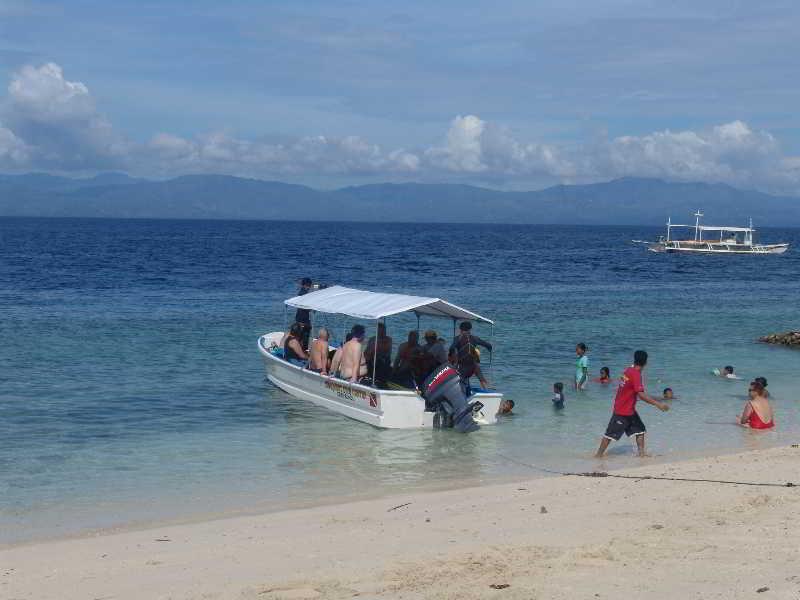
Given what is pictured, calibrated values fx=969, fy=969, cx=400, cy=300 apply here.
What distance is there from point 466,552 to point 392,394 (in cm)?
717

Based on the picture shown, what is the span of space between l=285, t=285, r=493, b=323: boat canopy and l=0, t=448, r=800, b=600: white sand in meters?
5.71

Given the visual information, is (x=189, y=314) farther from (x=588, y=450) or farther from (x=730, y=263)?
(x=730, y=263)

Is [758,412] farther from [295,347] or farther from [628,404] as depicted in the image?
[295,347]

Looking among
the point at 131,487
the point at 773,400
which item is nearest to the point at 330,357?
the point at 131,487

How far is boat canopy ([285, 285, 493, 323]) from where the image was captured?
1680cm

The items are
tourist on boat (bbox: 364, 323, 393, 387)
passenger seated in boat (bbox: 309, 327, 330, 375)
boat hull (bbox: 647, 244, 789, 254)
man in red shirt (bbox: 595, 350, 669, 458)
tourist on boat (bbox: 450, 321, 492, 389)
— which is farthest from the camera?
boat hull (bbox: 647, 244, 789, 254)

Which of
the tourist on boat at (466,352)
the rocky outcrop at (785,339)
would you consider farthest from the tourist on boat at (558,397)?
the rocky outcrop at (785,339)

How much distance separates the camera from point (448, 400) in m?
15.7

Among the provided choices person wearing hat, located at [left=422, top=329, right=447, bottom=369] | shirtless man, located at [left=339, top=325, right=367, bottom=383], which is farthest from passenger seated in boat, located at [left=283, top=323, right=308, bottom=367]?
person wearing hat, located at [left=422, top=329, right=447, bottom=369]

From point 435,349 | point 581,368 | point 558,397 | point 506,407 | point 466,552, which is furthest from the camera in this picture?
point 581,368

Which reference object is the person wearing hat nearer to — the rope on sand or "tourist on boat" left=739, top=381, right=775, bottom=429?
the rope on sand

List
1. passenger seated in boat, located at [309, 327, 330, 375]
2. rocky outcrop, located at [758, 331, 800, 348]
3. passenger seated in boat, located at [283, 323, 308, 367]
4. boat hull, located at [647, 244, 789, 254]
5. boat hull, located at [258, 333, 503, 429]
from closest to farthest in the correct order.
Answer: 1. boat hull, located at [258, 333, 503, 429]
2. passenger seated in boat, located at [309, 327, 330, 375]
3. passenger seated in boat, located at [283, 323, 308, 367]
4. rocky outcrop, located at [758, 331, 800, 348]
5. boat hull, located at [647, 244, 789, 254]

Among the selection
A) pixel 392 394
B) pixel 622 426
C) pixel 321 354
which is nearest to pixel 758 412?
pixel 622 426

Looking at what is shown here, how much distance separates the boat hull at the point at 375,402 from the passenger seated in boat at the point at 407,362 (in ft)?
2.67
